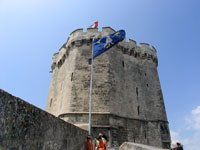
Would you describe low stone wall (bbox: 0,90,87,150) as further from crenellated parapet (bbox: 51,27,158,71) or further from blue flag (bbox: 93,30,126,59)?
crenellated parapet (bbox: 51,27,158,71)

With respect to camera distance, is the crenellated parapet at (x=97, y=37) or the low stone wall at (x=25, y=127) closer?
the low stone wall at (x=25, y=127)

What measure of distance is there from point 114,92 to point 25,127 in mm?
10638

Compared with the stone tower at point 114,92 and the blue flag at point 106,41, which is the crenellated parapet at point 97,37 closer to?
the stone tower at point 114,92

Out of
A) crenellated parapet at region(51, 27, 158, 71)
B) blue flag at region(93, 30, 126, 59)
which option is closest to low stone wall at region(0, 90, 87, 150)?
blue flag at region(93, 30, 126, 59)

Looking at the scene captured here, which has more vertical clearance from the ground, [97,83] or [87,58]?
[87,58]

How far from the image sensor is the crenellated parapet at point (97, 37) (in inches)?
593

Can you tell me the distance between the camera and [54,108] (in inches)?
604

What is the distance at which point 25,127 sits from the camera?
2.70 m

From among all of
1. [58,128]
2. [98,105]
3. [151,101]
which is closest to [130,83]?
[151,101]

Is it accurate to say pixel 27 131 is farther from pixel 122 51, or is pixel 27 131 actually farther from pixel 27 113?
pixel 122 51

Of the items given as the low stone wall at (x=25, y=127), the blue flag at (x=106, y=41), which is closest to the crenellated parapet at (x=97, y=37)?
the blue flag at (x=106, y=41)

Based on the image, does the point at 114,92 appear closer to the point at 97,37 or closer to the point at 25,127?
the point at 97,37

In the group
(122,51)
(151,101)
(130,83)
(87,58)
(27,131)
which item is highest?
(122,51)

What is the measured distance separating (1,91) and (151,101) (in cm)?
1554
